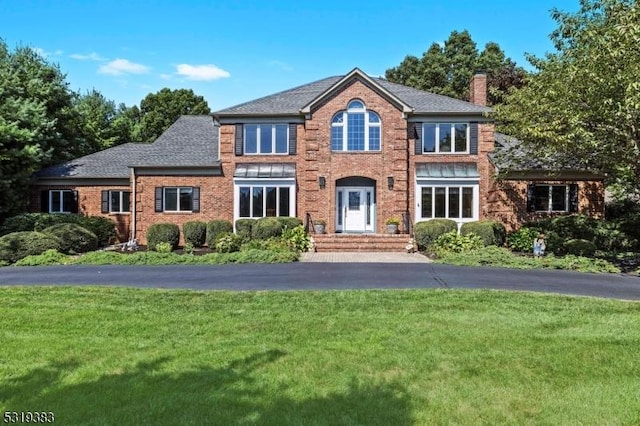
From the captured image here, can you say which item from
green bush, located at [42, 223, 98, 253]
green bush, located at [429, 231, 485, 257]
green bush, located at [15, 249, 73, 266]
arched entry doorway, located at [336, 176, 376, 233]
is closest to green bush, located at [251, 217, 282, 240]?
arched entry doorway, located at [336, 176, 376, 233]

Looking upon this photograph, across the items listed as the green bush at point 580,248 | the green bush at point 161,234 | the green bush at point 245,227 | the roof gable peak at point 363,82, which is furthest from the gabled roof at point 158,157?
the green bush at point 580,248

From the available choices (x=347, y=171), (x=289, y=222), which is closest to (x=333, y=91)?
(x=347, y=171)

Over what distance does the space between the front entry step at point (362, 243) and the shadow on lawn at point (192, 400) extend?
15255 mm

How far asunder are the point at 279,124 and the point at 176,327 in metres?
17.0

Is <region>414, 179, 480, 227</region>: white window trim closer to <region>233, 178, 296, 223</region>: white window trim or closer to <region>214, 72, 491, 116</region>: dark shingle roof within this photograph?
<region>214, 72, 491, 116</region>: dark shingle roof

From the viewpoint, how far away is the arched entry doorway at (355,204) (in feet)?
76.1

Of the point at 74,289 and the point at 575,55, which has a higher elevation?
the point at 575,55

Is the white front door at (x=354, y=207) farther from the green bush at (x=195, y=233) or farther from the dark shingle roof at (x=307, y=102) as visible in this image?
the green bush at (x=195, y=233)

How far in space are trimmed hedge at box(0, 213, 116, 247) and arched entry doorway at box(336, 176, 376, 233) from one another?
441 inches

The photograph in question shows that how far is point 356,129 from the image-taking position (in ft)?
74.8

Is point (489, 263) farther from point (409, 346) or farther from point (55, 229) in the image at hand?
point (55, 229)

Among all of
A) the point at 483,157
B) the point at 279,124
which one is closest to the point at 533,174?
the point at 483,157

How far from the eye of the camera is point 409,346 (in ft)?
20.2

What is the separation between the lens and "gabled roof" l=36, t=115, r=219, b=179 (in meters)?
23.3
